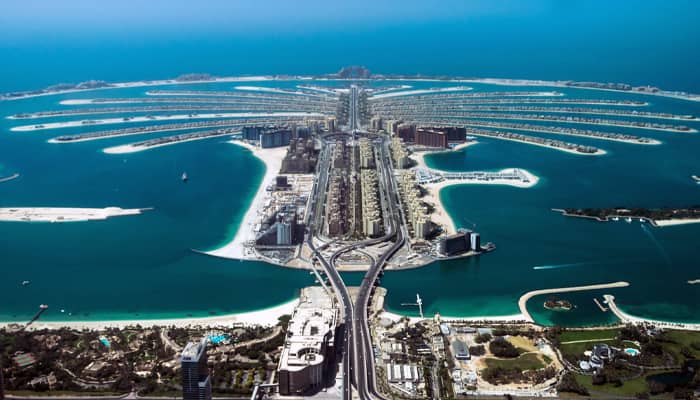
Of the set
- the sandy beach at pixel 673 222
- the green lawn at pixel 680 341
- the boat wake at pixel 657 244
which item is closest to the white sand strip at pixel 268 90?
the sandy beach at pixel 673 222

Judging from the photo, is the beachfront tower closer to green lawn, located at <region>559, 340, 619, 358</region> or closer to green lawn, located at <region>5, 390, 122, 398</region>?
green lawn, located at <region>5, 390, 122, 398</region>

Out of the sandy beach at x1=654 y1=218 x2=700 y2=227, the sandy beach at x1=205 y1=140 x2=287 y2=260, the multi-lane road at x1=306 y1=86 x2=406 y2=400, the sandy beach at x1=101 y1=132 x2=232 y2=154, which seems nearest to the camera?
the multi-lane road at x1=306 y1=86 x2=406 y2=400

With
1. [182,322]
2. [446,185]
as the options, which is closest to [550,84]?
[446,185]

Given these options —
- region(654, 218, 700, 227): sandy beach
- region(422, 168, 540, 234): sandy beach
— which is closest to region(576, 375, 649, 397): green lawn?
region(422, 168, 540, 234): sandy beach

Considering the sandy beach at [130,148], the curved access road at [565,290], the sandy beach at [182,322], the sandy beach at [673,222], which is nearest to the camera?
the sandy beach at [182,322]

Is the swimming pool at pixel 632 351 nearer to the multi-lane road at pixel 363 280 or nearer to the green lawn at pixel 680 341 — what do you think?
the green lawn at pixel 680 341

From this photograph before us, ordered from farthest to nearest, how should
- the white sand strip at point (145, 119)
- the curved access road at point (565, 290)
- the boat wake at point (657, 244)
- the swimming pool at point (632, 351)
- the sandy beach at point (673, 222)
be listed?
the white sand strip at point (145, 119)
the sandy beach at point (673, 222)
the boat wake at point (657, 244)
the curved access road at point (565, 290)
the swimming pool at point (632, 351)

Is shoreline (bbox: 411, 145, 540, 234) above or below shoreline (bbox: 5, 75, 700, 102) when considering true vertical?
below

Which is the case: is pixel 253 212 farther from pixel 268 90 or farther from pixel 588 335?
pixel 268 90
